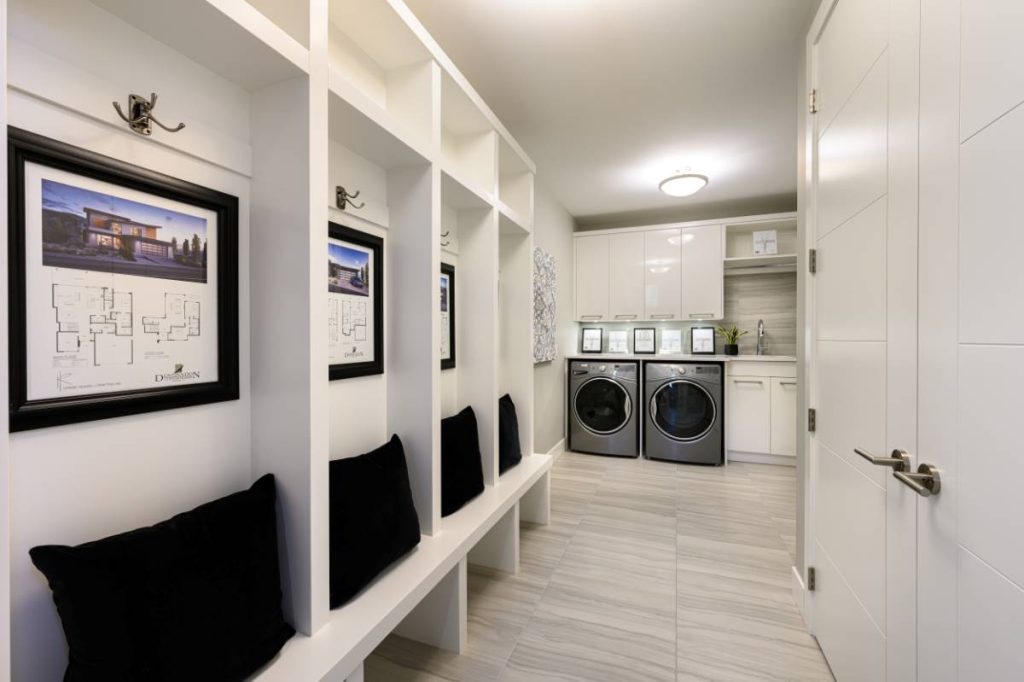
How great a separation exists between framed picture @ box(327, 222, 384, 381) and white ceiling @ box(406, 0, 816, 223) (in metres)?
1.07

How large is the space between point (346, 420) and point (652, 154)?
2.95m

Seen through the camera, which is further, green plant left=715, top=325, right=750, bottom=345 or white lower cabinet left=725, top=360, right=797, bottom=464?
green plant left=715, top=325, right=750, bottom=345

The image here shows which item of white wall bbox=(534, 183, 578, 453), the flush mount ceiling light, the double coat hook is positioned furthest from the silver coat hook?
the flush mount ceiling light

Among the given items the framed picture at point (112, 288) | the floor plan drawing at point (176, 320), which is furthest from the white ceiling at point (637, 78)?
the floor plan drawing at point (176, 320)

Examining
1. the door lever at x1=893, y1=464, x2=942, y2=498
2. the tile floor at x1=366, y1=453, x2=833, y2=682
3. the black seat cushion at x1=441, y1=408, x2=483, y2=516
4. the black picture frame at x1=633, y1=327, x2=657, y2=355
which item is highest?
the black picture frame at x1=633, y1=327, x2=657, y2=355

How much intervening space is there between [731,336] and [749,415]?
0.87 metres

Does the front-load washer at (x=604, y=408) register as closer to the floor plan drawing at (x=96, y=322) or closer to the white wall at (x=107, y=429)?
the white wall at (x=107, y=429)

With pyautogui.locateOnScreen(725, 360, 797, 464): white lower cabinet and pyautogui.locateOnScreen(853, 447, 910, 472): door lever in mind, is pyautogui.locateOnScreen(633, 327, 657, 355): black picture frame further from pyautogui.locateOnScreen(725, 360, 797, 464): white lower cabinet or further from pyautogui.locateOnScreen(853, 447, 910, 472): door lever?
pyautogui.locateOnScreen(853, 447, 910, 472): door lever

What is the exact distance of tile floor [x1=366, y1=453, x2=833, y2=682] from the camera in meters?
1.60

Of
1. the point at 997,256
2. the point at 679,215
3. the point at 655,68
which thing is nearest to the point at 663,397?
the point at 679,215

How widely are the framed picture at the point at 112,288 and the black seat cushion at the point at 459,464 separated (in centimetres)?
100

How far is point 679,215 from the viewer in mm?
4855

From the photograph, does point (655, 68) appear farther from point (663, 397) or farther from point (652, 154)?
point (663, 397)

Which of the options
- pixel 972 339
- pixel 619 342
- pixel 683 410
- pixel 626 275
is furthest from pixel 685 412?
pixel 972 339
